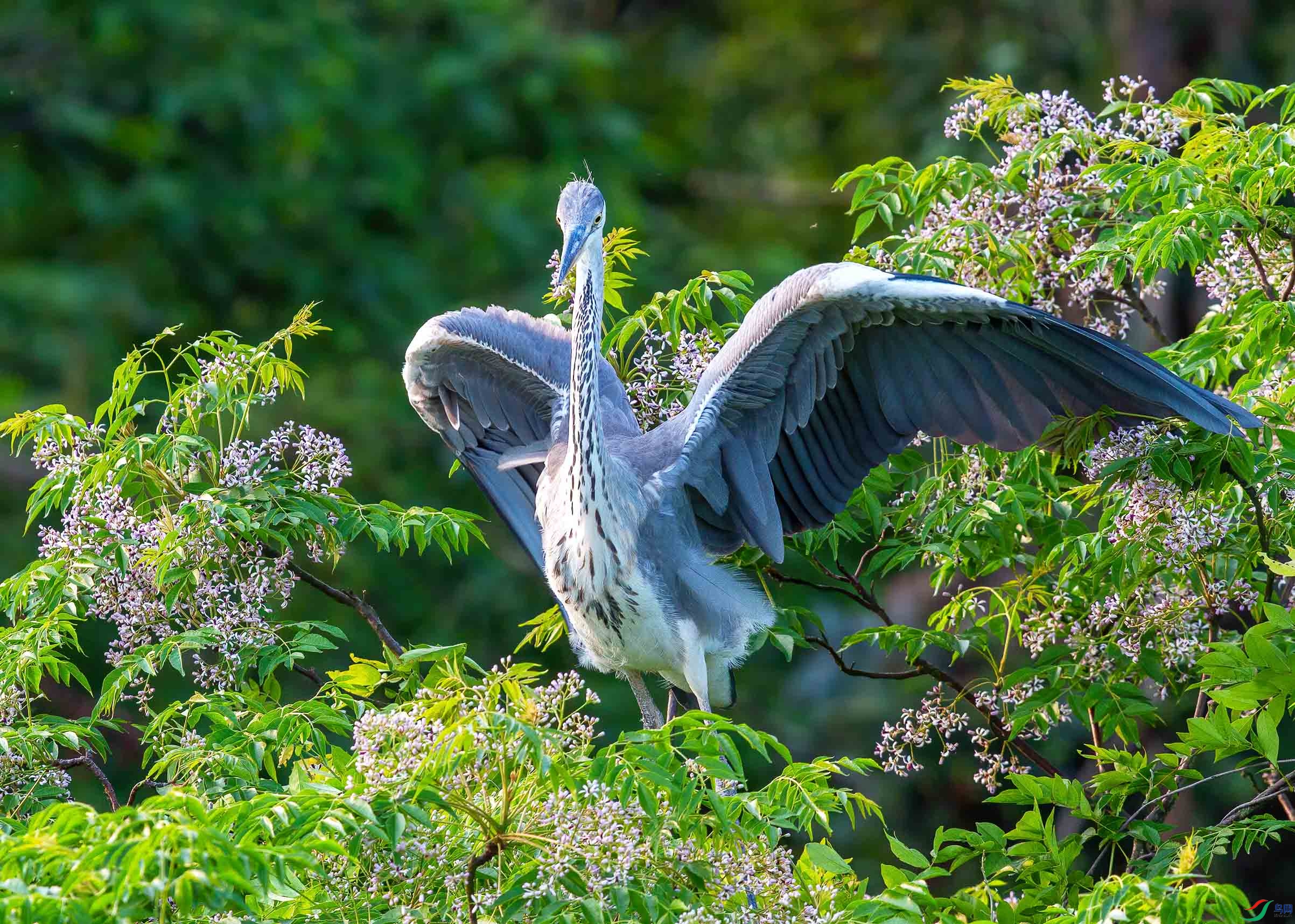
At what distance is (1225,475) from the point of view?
3.21 m

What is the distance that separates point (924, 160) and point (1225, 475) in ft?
21.8

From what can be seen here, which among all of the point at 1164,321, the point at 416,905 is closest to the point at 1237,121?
the point at 416,905

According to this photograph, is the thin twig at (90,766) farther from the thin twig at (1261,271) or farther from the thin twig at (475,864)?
the thin twig at (1261,271)

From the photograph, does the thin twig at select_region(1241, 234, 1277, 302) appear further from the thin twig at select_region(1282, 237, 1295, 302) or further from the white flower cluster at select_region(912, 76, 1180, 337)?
the white flower cluster at select_region(912, 76, 1180, 337)

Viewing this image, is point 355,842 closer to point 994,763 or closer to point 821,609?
point 994,763

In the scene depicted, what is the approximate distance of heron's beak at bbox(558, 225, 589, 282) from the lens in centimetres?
365

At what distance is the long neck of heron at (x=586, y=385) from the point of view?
3.72m

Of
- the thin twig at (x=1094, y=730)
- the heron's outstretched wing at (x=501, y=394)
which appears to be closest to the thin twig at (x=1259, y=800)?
the thin twig at (x=1094, y=730)

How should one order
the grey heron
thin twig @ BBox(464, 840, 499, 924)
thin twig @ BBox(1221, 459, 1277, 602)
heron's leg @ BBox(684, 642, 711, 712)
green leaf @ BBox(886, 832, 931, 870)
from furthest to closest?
1. heron's leg @ BBox(684, 642, 711, 712)
2. the grey heron
3. thin twig @ BBox(1221, 459, 1277, 602)
4. green leaf @ BBox(886, 832, 931, 870)
5. thin twig @ BBox(464, 840, 499, 924)

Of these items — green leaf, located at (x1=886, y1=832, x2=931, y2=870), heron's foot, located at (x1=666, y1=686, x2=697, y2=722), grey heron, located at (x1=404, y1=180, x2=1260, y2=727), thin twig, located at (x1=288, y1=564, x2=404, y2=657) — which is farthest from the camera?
heron's foot, located at (x1=666, y1=686, x2=697, y2=722)

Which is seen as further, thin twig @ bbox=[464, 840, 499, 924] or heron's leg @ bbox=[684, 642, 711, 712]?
heron's leg @ bbox=[684, 642, 711, 712]

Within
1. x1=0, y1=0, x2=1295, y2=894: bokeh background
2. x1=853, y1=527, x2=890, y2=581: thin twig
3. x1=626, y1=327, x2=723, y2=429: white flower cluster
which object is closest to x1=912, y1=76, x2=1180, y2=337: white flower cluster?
x1=626, y1=327, x2=723, y2=429: white flower cluster

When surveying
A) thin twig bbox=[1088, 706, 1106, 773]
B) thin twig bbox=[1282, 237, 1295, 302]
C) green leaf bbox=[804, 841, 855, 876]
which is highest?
thin twig bbox=[1282, 237, 1295, 302]

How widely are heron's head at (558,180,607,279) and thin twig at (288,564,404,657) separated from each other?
0.87 metres
